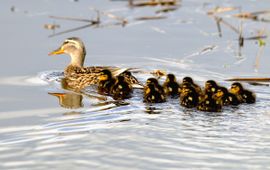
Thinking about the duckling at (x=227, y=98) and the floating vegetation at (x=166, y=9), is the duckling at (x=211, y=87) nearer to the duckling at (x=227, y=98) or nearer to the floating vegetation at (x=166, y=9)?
the duckling at (x=227, y=98)

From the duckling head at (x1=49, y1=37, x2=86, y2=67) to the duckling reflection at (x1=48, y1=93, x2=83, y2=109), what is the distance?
130cm

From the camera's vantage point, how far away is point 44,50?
11.6 m

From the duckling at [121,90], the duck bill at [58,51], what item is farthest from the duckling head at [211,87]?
the duck bill at [58,51]

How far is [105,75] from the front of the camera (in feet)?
33.2

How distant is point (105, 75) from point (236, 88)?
1.55 metres

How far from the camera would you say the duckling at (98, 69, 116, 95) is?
392 inches

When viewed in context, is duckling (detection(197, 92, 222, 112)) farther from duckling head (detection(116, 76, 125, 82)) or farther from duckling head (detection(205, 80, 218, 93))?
duckling head (detection(116, 76, 125, 82))

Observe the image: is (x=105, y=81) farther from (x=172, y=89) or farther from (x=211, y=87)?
(x=211, y=87)

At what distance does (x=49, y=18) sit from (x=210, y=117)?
204 inches

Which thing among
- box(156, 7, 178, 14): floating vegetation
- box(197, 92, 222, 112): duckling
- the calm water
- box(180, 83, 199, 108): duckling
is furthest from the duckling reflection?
box(156, 7, 178, 14): floating vegetation

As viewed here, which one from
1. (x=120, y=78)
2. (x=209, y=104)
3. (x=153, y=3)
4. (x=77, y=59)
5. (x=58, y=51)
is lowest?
(x=209, y=104)

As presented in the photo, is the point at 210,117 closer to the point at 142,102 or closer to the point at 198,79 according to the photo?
the point at 142,102

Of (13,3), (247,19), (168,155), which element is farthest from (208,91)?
(13,3)

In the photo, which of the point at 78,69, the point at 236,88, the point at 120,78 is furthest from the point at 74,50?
the point at 236,88
